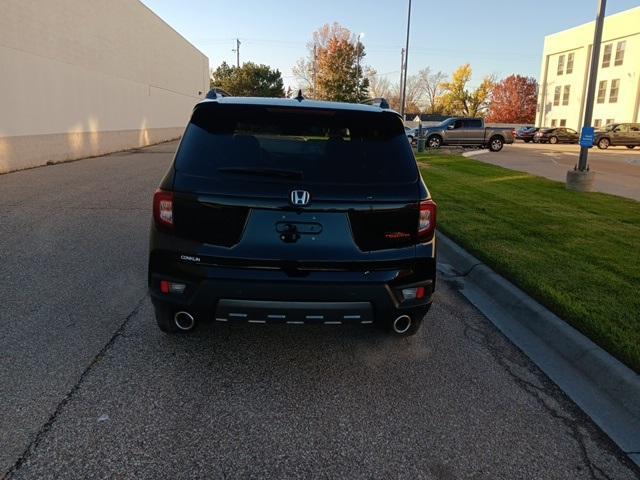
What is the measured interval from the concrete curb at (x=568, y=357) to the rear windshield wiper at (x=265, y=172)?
2.30m

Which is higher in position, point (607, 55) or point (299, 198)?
point (607, 55)

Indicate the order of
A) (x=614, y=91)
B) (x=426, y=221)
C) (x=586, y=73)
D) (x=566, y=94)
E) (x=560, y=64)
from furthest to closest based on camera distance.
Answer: (x=560, y=64)
(x=566, y=94)
(x=586, y=73)
(x=614, y=91)
(x=426, y=221)

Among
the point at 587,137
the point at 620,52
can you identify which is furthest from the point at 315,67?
the point at 587,137

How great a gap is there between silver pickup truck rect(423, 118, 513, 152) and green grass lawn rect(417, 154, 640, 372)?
18880 mm

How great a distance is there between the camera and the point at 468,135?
31203 mm

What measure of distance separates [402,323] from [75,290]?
341 centimetres

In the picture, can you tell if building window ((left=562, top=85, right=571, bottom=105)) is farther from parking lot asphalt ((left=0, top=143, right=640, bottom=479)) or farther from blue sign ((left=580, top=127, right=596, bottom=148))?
parking lot asphalt ((left=0, top=143, right=640, bottom=479))

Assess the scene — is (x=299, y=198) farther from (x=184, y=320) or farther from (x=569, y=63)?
(x=569, y=63)

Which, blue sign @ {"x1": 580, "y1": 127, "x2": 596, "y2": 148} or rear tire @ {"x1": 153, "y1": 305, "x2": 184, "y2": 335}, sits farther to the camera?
blue sign @ {"x1": 580, "y1": 127, "x2": 596, "y2": 148}

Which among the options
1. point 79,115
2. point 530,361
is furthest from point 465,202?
point 79,115

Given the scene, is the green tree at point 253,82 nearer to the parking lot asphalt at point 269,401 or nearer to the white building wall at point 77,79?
the white building wall at point 77,79

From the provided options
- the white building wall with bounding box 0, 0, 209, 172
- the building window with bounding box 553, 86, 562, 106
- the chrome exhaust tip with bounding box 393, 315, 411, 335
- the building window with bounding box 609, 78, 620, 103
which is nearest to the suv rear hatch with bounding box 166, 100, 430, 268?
the chrome exhaust tip with bounding box 393, 315, 411, 335

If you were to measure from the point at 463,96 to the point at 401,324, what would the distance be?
91309 millimetres

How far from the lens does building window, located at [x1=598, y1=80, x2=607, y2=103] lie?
47.1 meters
